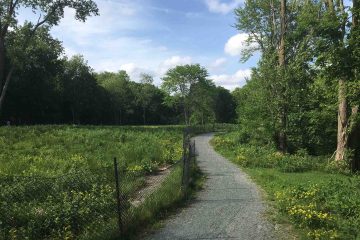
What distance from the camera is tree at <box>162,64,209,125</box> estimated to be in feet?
283

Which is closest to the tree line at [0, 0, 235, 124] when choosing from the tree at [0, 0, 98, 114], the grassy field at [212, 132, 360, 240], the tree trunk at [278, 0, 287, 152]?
the tree at [0, 0, 98, 114]

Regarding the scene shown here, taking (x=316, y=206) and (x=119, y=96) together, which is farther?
(x=119, y=96)

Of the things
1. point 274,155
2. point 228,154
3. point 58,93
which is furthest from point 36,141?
point 58,93

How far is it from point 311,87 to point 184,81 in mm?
61806

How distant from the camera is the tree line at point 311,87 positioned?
50.3 ft

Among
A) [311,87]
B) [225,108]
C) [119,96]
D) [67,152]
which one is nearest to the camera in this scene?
[67,152]

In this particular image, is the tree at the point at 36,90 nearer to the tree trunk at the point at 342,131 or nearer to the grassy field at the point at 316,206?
the tree trunk at the point at 342,131

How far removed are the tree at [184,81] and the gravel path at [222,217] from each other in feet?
230

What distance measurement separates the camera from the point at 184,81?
86938 mm

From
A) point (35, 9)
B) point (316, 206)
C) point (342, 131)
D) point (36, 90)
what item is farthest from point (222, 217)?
point (36, 90)

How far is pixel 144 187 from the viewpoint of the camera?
14.0 m

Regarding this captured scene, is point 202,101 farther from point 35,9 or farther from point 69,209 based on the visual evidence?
point 69,209

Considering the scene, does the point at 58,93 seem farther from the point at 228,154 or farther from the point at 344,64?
the point at 344,64

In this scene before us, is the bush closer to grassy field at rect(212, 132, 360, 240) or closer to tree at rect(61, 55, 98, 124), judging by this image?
grassy field at rect(212, 132, 360, 240)
